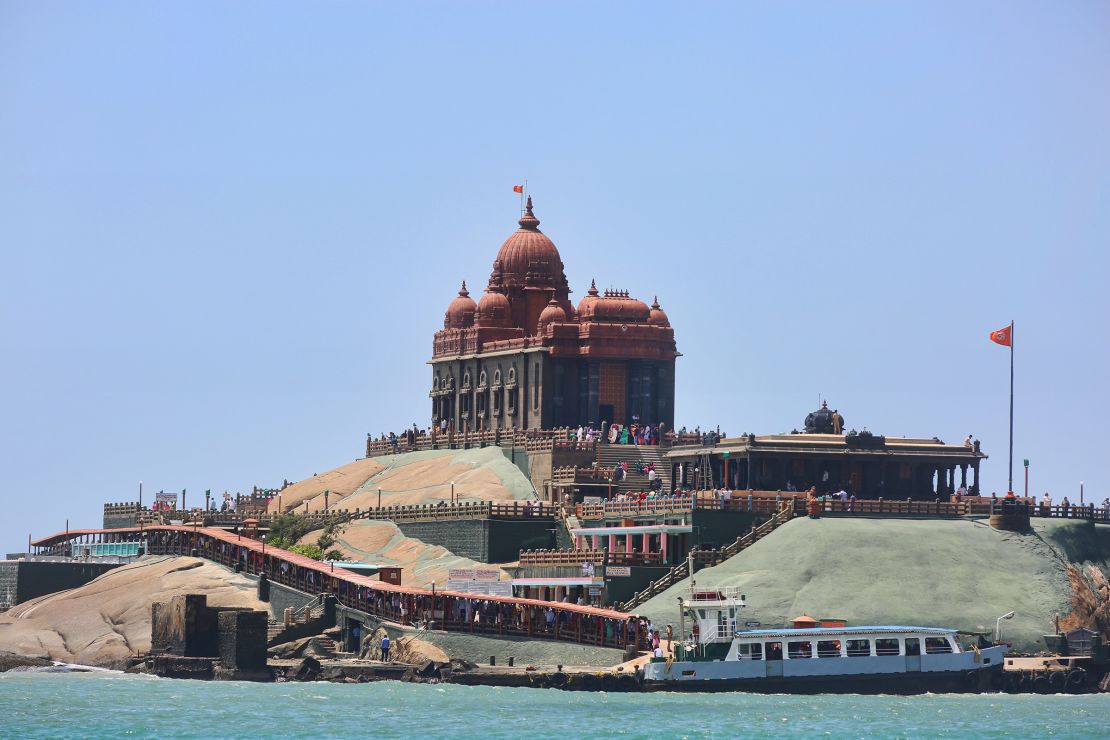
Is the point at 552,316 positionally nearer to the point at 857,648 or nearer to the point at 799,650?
the point at 799,650

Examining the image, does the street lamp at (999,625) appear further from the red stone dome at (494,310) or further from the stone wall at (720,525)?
the red stone dome at (494,310)

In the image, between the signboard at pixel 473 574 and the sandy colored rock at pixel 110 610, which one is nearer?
the sandy colored rock at pixel 110 610

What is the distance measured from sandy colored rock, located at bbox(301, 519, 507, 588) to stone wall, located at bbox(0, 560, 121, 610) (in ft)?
37.6

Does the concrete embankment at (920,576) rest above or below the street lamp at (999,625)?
above

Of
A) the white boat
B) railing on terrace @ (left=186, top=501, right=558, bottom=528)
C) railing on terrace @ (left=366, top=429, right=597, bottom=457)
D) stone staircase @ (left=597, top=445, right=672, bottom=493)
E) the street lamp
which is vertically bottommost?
the white boat

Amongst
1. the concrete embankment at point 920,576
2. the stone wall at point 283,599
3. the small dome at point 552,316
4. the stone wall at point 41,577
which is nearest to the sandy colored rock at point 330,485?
the small dome at point 552,316

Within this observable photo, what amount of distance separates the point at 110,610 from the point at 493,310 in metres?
39.4

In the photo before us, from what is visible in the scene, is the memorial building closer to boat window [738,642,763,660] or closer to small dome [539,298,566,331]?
small dome [539,298,566,331]

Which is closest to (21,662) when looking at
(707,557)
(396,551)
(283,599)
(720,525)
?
(283,599)

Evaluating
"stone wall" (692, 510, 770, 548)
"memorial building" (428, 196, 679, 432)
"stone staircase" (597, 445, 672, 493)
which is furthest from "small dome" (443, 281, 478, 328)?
"stone wall" (692, 510, 770, 548)

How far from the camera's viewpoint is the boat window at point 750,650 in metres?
96.4

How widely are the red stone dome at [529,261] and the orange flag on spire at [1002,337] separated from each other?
36887mm

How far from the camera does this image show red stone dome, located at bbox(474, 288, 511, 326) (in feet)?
490

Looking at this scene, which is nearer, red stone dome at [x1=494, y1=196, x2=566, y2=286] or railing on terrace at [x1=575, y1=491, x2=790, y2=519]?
railing on terrace at [x1=575, y1=491, x2=790, y2=519]
